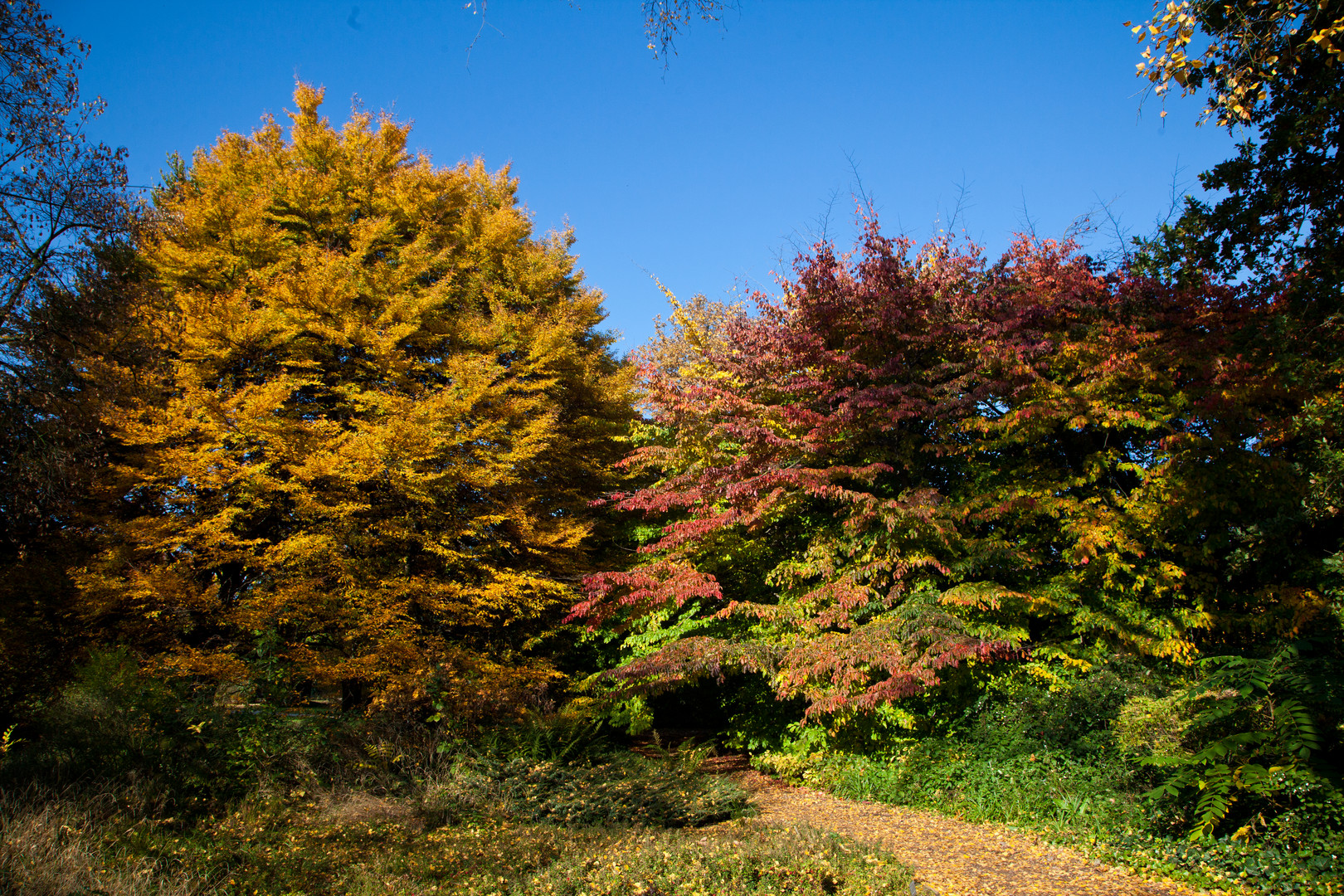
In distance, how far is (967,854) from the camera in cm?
693

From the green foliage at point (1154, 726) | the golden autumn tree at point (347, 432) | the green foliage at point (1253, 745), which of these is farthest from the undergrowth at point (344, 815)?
the green foliage at point (1154, 726)

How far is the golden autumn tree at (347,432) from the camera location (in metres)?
11.3

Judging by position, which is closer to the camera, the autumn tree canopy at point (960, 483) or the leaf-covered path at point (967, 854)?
the leaf-covered path at point (967, 854)

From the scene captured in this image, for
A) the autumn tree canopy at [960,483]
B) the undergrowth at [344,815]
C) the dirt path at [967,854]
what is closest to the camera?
the undergrowth at [344,815]

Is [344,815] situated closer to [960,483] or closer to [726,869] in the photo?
[726,869]

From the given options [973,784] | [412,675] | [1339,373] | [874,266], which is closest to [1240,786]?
[973,784]

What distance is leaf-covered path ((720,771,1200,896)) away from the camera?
5.85 meters

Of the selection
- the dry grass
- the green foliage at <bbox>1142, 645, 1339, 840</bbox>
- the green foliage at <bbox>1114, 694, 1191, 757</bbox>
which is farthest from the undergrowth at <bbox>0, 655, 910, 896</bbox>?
the green foliage at <bbox>1114, 694, 1191, 757</bbox>

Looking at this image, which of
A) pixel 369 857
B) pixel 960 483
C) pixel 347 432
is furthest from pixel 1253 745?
pixel 347 432

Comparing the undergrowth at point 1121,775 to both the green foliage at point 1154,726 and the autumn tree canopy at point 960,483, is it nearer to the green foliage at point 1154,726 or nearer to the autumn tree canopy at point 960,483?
the green foliage at point 1154,726

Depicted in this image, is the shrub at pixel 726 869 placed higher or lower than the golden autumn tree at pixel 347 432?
lower

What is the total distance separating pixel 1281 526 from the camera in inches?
307

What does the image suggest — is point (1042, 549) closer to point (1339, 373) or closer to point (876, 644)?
point (876, 644)

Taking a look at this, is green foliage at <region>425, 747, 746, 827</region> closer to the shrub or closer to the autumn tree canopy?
the shrub
